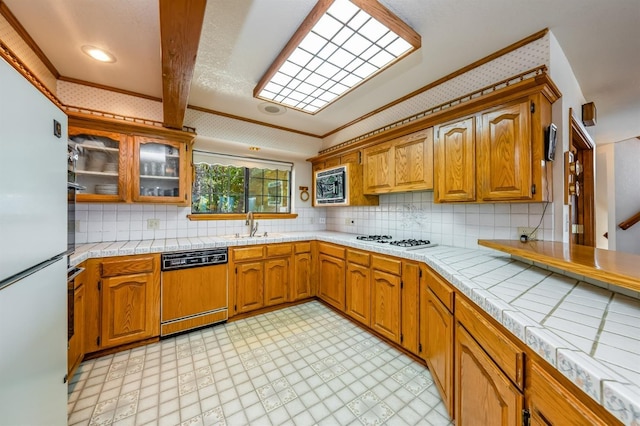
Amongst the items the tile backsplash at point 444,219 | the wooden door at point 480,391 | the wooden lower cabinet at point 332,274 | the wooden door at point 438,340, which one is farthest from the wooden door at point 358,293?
the wooden door at point 480,391

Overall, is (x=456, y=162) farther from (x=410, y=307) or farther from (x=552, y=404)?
(x=552, y=404)

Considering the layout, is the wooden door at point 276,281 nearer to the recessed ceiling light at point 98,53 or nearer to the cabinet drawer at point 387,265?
the cabinet drawer at point 387,265

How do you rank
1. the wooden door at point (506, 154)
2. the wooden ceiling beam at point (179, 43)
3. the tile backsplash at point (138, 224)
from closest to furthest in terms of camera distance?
the wooden ceiling beam at point (179, 43) < the wooden door at point (506, 154) < the tile backsplash at point (138, 224)

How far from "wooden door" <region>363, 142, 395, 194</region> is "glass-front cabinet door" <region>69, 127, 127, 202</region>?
8.18 feet

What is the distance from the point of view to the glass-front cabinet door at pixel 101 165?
2.20 metres

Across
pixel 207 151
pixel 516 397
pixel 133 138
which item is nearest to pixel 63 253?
pixel 133 138

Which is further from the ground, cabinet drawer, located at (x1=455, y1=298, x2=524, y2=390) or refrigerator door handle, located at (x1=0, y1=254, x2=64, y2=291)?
refrigerator door handle, located at (x1=0, y1=254, x2=64, y2=291)

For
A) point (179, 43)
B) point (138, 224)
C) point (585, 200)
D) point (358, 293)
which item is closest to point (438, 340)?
point (358, 293)

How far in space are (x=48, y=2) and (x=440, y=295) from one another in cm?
292

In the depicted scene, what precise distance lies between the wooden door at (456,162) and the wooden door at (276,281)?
73.5 inches

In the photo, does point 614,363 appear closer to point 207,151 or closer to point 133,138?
point 133,138

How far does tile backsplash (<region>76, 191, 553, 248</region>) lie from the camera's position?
76.1 inches

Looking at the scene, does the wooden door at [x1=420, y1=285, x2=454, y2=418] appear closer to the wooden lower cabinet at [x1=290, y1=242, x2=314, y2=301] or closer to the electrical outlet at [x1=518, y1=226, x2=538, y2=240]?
the electrical outlet at [x1=518, y1=226, x2=538, y2=240]

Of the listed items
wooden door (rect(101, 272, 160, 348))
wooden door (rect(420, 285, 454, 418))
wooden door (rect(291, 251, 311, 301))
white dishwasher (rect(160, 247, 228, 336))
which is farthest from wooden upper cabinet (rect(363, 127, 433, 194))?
wooden door (rect(101, 272, 160, 348))
